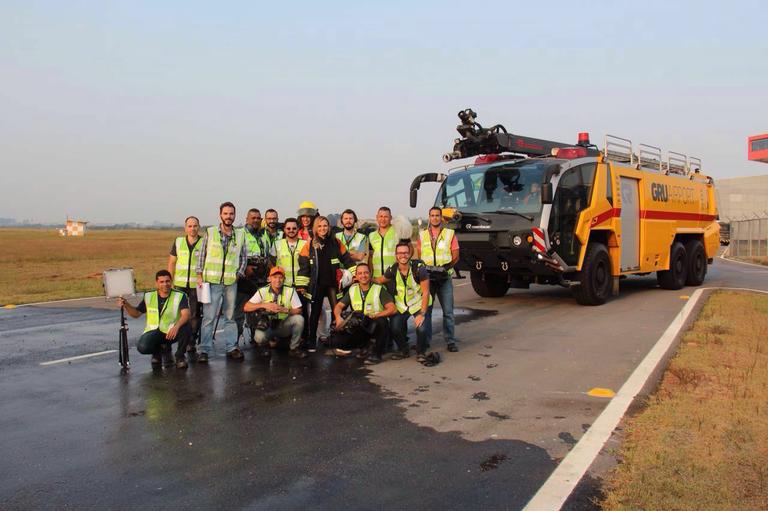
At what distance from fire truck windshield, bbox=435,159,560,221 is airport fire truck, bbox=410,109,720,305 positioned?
18 millimetres

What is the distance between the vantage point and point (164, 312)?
7090mm

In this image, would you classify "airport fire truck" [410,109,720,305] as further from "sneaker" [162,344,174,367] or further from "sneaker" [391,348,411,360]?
"sneaker" [162,344,174,367]

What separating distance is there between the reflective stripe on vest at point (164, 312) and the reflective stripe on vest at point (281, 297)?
0.93 metres

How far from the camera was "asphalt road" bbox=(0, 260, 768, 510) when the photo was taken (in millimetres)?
3721

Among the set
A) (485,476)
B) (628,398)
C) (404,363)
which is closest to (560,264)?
(404,363)

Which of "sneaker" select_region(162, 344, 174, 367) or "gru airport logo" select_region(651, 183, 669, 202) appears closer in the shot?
"sneaker" select_region(162, 344, 174, 367)

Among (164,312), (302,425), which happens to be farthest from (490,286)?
(302,425)

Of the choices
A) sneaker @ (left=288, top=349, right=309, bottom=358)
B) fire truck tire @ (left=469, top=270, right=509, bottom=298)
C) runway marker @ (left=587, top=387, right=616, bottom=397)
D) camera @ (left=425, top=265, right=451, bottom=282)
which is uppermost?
camera @ (left=425, top=265, right=451, bottom=282)

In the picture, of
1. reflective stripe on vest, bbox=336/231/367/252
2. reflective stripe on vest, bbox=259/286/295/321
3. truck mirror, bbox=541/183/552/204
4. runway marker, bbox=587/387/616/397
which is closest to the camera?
runway marker, bbox=587/387/616/397

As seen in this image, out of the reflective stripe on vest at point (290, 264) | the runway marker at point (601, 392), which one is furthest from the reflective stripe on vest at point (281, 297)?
the runway marker at point (601, 392)

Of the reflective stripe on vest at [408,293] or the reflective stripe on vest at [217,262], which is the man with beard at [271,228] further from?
the reflective stripe on vest at [408,293]

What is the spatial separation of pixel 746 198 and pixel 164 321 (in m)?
57.8

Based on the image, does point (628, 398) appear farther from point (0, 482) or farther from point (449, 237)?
point (0, 482)

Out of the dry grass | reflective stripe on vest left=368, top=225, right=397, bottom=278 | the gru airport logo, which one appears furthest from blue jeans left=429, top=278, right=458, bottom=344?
the gru airport logo
